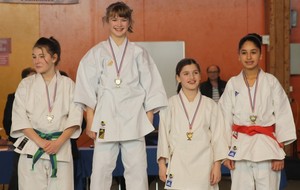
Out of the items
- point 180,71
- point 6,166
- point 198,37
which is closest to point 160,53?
point 198,37

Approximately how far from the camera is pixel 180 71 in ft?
12.3

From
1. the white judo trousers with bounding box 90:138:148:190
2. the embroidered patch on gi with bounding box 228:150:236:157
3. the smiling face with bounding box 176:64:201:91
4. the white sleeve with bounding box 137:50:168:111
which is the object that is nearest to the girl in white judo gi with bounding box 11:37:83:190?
the white judo trousers with bounding box 90:138:148:190

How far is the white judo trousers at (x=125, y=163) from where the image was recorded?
3.59m

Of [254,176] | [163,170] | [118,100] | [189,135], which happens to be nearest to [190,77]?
[189,135]

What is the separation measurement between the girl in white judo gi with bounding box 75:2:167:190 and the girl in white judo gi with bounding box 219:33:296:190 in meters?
0.56

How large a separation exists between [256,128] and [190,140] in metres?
0.52

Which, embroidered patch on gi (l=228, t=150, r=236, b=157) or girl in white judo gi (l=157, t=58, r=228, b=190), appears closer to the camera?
girl in white judo gi (l=157, t=58, r=228, b=190)

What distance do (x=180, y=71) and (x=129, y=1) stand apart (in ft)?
15.9

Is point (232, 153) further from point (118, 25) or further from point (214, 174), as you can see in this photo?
point (118, 25)

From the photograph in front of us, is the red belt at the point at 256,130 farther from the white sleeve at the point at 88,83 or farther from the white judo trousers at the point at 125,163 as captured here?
the white sleeve at the point at 88,83

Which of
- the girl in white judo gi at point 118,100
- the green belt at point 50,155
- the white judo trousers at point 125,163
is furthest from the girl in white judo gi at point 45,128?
the white judo trousers at point 125,163

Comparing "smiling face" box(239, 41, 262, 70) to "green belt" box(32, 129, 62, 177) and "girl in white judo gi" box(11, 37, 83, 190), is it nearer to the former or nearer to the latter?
"girl in white judo gi" box(11, 37, 83, 190)

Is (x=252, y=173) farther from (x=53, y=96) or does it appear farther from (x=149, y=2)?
(x=149, y=2)

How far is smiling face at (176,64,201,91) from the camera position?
12.0 ft
